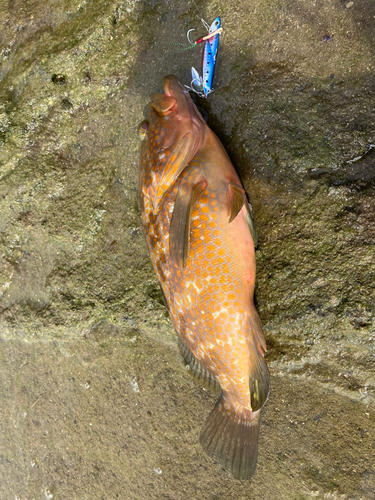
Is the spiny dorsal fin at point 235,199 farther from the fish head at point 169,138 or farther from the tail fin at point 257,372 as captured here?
the tail fin at point 257,372

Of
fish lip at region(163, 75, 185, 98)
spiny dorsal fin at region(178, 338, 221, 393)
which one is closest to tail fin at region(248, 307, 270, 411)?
spiny dorsal fin at region(178, 338, 221, 393)

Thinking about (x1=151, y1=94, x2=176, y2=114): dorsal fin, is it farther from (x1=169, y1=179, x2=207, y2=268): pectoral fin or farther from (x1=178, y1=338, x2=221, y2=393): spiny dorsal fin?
(x1=178, y1=338, x2=221, y2=393): spiny dorsal fin

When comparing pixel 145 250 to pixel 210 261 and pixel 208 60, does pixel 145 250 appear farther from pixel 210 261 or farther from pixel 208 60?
pixel 208 60

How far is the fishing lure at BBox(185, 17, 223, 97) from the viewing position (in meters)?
2.96

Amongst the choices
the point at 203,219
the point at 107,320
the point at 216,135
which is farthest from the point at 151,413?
the point at 216,135

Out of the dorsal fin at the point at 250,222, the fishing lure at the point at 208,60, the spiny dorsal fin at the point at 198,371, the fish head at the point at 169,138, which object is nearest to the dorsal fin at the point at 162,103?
the fish head at the point at 169,138

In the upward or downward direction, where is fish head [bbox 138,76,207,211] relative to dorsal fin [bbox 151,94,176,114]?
downward

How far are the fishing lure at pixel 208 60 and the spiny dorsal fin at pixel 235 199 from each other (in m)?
0.98

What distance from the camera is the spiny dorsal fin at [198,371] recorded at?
2.84 metres

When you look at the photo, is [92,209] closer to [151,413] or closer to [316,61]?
[151,413]

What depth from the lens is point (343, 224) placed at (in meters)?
2.57

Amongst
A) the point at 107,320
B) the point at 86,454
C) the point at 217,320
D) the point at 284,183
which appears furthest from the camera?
the point at 86,454

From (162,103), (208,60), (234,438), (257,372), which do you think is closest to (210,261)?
(257,372)

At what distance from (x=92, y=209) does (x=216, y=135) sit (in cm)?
139
